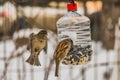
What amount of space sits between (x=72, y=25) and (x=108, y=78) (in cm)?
129

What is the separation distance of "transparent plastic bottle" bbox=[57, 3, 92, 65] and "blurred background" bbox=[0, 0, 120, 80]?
0.15m

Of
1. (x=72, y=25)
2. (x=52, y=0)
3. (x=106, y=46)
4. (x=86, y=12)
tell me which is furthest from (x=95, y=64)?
(x=72, y=25)

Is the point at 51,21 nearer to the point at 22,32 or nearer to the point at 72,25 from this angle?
the point at 22,32

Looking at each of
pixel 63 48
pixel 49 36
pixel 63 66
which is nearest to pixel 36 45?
pixel 63 48

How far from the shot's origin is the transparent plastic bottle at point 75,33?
1125 mm

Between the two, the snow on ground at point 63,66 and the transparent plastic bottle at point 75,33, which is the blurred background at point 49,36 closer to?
the snow on ground at point 63,66

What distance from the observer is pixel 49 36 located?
5.18 feet

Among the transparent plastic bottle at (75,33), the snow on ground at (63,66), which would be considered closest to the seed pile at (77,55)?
the transparent plastic bottle at (75,33)

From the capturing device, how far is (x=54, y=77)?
1271 millimetres

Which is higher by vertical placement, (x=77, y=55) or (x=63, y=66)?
(x=77, y=55)

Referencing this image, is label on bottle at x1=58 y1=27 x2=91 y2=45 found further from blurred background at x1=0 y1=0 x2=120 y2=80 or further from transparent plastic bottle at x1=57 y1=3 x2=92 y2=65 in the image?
blurred background at x1=0 y1=0 x2=120 y2=80

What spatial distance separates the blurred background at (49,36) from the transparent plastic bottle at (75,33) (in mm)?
150

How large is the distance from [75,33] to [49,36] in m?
0.46

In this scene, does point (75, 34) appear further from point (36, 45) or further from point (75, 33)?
point (36, 45)
